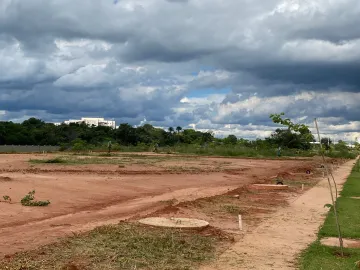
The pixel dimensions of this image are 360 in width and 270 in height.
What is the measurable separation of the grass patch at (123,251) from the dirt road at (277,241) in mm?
593

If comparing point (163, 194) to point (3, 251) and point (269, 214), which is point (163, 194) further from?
point (3, 251)

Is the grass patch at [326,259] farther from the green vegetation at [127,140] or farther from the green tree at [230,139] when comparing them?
the green tree at [230,139]

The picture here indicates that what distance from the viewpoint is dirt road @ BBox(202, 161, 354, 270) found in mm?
9328

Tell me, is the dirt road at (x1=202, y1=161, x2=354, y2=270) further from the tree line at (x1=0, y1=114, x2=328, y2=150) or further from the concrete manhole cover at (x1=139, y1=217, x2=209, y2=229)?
the tree line at (x1=0, y1=114, x2=328, y2=150)

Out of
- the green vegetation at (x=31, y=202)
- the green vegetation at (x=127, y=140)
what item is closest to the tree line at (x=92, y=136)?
the green vegetation at (x=127, y=140)

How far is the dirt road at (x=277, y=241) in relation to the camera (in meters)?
Answer: 9.33

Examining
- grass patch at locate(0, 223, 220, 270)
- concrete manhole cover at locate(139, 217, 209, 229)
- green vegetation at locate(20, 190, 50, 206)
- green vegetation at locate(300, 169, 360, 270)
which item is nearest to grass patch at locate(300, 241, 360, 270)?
green vegetation at locate(300, 169, 360, 270)

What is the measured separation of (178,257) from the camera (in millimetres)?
9250

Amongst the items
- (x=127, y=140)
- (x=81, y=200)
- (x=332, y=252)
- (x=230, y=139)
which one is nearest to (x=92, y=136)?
(x=127, y=140)

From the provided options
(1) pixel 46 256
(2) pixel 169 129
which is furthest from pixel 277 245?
(2) pixel 169 129

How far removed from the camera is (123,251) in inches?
369

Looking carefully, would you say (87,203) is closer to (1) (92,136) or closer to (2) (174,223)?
Answer: (2) (174,223)

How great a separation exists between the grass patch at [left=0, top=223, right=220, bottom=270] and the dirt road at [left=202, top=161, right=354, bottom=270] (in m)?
0.59

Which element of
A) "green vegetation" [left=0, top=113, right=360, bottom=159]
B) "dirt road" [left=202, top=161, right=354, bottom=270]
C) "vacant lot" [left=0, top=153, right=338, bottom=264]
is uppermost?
"green vegetation" [left=0, top=113, right=360, bottom=159]
